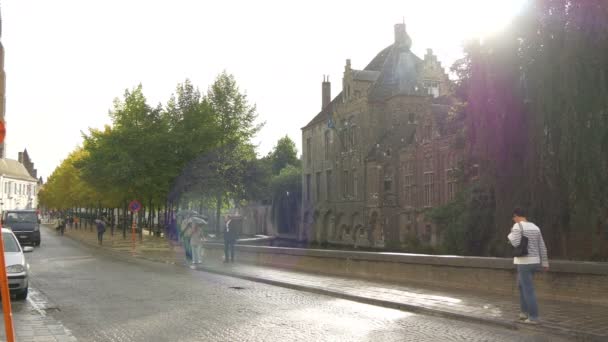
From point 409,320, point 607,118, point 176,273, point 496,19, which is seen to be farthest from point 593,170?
point 176,273

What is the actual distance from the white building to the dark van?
63677 millimetres

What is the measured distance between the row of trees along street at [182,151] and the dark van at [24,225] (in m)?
5.83

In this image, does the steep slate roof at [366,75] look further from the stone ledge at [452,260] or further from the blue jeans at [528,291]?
the blue jeans at [528,291]

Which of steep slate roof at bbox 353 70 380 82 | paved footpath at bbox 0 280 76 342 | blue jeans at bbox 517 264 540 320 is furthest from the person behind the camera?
steep slate roof at bbox 353 70 380 82

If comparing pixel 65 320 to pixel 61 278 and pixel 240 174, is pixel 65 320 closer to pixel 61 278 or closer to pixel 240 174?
pixel 61 278

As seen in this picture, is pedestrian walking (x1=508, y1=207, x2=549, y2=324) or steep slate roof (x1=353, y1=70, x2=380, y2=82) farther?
steep slate roof (x1=353, y1=70, x2=380, y2=82)

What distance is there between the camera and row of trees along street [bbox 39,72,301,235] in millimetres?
43031

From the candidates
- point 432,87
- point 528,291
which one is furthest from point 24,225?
point 528,291

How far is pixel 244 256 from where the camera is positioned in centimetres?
2506

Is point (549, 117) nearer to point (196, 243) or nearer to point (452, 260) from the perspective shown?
point (452, 260)

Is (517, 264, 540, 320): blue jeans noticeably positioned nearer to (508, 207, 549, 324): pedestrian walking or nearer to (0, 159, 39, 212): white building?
(508, 207, 549, 324): pedestrian walking

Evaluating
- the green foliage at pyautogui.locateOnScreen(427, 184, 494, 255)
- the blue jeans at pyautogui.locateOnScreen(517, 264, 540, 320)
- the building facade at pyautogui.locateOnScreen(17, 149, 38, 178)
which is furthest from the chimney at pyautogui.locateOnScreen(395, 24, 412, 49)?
the building facade at pyautogui.locateOnScreen(17, 149, 38, 178)

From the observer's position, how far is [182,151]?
44.5 metres

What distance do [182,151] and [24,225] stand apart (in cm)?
1142
